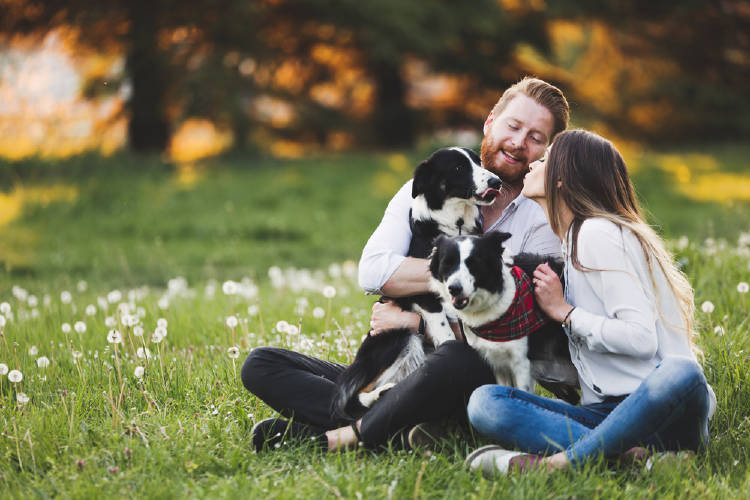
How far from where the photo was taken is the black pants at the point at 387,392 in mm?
3354

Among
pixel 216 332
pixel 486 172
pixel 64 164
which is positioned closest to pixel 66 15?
pixel 64 164

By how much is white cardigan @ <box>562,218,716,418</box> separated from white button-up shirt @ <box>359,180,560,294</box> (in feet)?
2.21

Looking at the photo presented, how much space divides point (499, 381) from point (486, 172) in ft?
3.74

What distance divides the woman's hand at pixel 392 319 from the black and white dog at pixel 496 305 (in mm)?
310

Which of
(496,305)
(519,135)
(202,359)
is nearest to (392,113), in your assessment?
(202,359)

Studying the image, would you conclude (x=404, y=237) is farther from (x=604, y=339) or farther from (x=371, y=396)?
(x=604, y=339)

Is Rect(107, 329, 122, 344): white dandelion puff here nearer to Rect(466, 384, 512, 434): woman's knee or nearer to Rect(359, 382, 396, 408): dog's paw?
Rect(359, 382, 396, 408): dog's paw

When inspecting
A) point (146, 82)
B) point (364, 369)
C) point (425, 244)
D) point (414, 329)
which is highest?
point (146, 82)

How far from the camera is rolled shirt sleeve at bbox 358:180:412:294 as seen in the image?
3832 millimetres

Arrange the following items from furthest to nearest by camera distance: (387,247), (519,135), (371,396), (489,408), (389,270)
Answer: (519,135) < (387,247) < (389,270) < (371,396) < (489,408)

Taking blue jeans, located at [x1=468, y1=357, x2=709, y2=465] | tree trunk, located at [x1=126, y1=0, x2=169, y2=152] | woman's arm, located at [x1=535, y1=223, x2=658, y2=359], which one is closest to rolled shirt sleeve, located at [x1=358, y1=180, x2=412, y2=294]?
blue jeans, located at [x1=468, y1=357, x2=709, y2=465]

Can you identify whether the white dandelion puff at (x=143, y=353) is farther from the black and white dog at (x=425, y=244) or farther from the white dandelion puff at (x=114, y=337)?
the black and white dog at (x=425, y=244)

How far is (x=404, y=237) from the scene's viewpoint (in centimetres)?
411

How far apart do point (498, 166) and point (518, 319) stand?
1085mm
